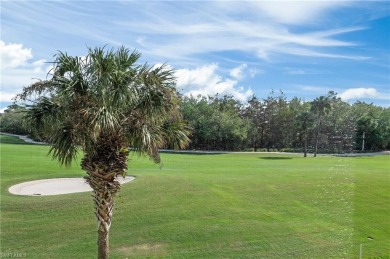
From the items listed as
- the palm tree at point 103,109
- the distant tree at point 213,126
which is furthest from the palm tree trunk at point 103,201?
the distant tree at point 213,126

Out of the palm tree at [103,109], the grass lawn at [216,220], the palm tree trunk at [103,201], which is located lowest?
the grass lawn at [216,220]

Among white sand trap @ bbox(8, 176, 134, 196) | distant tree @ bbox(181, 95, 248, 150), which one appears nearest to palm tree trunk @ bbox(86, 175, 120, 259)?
white sand trap @ bbox(8, 176, 134, 196)

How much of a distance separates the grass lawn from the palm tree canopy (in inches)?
185

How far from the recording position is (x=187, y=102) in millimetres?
66938

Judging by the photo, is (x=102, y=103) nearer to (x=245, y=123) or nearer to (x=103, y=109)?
(x=103, y=109)

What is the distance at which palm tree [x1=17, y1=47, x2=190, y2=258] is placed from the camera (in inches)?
380

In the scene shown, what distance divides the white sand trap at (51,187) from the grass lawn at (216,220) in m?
0.76

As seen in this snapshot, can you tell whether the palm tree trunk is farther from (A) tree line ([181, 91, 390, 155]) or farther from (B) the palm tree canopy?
(A) tree line ([181, 91, 390, 155])

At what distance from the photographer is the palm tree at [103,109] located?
31.6ft

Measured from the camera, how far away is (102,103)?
956cm

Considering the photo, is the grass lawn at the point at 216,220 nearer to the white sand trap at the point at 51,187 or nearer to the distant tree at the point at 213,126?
the white sand trap at the point at 51,187

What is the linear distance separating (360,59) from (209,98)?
197 ft

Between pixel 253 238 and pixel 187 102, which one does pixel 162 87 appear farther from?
pixel 187 102

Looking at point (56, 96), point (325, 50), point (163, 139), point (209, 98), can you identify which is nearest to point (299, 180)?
point (325, 50)
